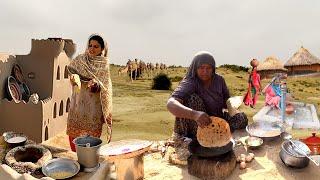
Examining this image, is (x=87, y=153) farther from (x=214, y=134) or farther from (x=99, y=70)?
(x=99, y=70)

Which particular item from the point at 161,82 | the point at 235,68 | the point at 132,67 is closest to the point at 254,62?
the point at 161,82

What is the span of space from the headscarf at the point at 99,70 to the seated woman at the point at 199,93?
4.08ft

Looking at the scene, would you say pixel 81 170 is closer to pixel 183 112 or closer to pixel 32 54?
pixel 183 112

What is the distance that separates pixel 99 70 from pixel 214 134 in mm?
2310

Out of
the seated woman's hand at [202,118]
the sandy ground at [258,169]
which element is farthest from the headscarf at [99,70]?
the seated woman's hand at [202,118]

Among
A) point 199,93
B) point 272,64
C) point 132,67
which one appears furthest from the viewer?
point 132,67

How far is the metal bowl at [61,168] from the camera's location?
5438 mm

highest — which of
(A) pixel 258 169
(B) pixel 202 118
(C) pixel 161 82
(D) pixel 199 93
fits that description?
(D) pixel 199 93

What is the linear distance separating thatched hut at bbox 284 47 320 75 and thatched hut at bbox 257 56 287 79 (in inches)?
41.0

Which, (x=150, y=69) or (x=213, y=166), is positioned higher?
(x=150, y=69)

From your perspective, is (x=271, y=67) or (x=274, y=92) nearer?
(x=274, y=92)

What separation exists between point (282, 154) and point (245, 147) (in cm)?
75

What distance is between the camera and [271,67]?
424 inches

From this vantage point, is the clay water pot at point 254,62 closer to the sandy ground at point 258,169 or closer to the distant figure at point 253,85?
the distant figure at point 253,85
